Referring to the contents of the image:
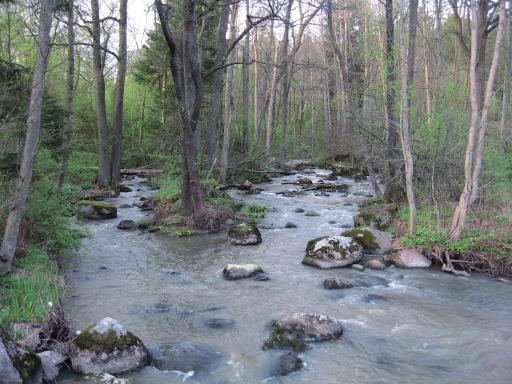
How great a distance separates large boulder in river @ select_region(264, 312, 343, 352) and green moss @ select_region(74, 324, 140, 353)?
6.17 feet

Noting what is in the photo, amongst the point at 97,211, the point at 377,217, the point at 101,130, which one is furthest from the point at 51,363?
the point at 101,130

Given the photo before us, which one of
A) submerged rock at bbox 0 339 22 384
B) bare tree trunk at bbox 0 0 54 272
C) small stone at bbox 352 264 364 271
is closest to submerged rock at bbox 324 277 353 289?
small stone at bbox 352 264 364 271

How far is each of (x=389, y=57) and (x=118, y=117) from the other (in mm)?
12882

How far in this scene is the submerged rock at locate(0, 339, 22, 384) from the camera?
433cm

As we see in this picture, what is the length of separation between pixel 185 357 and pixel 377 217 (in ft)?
29.0

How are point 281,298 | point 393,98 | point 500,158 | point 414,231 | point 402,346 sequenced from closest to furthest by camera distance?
point 402,346, point 281,298, point 414,231, point 500,158, point 393,98

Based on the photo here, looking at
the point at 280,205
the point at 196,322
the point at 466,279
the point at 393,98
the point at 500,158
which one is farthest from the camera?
the point at 280,205

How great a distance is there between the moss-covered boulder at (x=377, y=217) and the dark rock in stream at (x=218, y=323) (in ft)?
23.6

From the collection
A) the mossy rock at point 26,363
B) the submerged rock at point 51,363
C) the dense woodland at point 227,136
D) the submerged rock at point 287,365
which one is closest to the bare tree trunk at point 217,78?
the dense woodland at point 227,136

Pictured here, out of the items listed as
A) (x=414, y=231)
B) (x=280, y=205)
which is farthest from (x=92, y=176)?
(x=414, y=231)

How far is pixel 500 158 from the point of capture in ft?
40.9

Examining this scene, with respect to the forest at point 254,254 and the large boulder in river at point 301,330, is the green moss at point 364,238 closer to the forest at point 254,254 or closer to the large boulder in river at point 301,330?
the forest at point 254,254

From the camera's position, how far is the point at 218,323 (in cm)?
725

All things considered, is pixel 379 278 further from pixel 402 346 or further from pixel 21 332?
pixel 21 332
